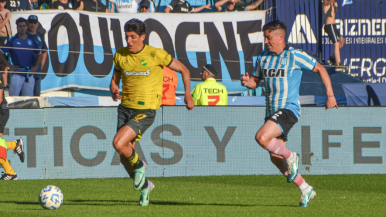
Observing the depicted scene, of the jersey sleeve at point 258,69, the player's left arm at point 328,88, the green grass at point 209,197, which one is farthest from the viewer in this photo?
the jersey sleeve at point 258,69

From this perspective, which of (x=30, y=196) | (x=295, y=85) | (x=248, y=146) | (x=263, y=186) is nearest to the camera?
(x=295, y=85)

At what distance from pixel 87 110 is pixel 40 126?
90 centimetres

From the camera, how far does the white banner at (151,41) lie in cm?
1545

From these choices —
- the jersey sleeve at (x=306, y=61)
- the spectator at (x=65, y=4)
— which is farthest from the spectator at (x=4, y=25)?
the jersey sleeve at (x=306, y=61)

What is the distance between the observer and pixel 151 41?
640 inches

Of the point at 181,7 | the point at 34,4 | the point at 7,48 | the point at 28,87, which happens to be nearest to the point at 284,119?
the point at 28,87

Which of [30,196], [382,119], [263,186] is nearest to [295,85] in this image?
[263,186]

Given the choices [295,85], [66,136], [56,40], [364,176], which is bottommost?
[364,176]

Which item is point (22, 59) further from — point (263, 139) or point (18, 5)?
point (263, 139)

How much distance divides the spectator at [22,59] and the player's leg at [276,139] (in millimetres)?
8411

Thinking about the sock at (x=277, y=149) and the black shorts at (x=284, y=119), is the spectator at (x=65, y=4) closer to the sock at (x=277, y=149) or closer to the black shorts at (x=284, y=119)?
the black shorts at (x=284, y=119)

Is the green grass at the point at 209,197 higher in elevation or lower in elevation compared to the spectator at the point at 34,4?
lower

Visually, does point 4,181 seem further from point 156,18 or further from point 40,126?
point 156,18

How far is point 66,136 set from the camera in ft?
39.0
